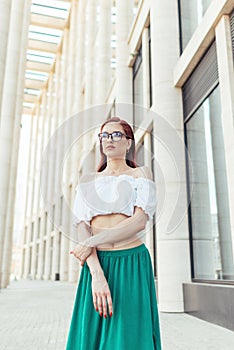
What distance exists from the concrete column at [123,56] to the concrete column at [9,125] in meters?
6.99

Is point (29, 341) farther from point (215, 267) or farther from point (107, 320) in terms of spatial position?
point (215, 267)

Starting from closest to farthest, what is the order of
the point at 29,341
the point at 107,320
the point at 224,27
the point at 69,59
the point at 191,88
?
the point at 107,320 < the point at 29,341 < the point at 224,27 < the point at 191,88 < the point at 69,59

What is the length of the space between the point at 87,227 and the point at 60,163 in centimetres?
57

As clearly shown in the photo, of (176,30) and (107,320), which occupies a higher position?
(176,30)

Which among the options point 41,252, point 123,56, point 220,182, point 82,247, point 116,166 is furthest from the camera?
point 41,252

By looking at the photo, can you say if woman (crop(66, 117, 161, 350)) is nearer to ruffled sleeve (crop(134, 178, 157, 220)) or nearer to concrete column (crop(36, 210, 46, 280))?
ruffled sleeve (crop(134, 178, 157, 220))

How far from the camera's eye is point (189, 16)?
32.3 ft

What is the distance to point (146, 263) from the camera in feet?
6.69

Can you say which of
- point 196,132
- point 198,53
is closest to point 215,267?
point 196,132

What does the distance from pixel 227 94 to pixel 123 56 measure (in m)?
9.91

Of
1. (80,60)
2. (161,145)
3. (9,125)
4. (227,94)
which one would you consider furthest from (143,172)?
(80,60)

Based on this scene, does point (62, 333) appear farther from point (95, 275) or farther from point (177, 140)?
point (95, 275)

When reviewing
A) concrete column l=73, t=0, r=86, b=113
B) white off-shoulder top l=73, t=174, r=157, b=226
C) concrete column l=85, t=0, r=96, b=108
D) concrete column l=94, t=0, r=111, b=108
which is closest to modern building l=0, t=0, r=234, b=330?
white off-shoulder top l=73, t=174, r=157, b=226

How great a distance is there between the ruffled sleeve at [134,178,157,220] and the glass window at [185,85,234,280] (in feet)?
22.3
